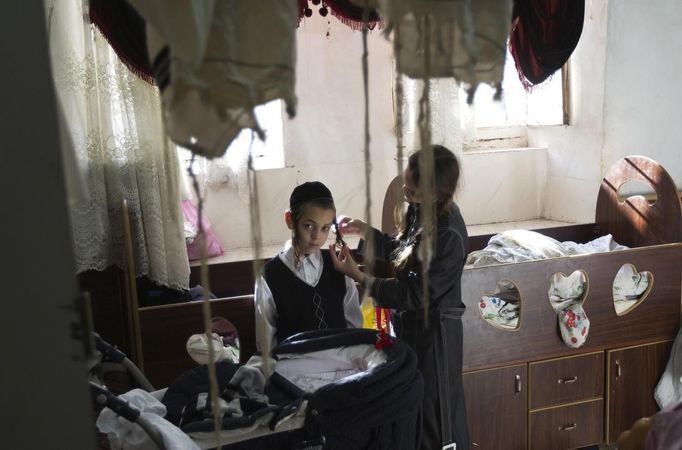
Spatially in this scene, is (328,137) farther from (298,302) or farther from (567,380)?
(567,380)

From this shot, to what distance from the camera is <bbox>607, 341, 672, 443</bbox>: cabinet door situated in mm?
2381

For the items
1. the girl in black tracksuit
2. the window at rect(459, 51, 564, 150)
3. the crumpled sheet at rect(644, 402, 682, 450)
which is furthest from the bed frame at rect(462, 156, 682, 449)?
the crumpled sheet at rect(644, 402, 682, 450)

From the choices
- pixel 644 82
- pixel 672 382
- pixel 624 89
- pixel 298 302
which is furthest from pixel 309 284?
pixel 644 82

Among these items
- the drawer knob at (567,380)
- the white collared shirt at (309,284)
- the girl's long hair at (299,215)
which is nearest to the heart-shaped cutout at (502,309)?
the drawer knob at (567,380)

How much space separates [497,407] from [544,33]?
1.26 m

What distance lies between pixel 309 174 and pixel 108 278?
38.2 inches

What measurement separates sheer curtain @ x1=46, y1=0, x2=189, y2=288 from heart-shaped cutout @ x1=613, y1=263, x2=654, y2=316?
4.92ft

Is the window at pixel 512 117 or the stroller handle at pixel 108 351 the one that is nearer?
the stroller handle at pixel 108 351

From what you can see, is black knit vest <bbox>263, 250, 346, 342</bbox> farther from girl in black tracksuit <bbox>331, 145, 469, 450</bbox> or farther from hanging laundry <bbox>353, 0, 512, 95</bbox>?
hanging laundry <bbox>353, 0, 512, 95</bbox>

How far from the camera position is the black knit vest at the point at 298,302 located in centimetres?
179

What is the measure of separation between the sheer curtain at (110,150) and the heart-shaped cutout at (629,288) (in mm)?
1501

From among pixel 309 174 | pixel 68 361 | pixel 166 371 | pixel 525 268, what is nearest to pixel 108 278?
pixel 166 371

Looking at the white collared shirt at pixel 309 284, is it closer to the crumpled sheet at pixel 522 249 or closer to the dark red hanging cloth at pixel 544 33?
the crumpled sheet at pixel 522 249

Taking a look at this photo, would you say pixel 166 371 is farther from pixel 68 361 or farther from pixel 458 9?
pixel 458 9
